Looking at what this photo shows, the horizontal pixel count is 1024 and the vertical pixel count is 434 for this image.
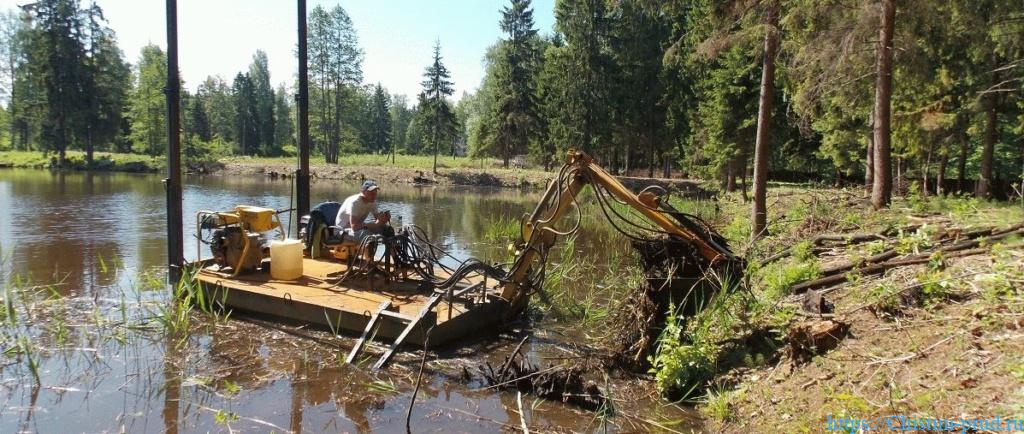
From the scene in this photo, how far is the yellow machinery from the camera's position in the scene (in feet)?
27.6

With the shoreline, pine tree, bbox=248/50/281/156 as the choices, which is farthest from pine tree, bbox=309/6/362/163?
pine tree, bbox=248/50/281/156

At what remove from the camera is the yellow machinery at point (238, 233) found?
8.42 metres

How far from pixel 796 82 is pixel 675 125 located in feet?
78.8

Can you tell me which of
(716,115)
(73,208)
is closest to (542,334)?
(716,115)

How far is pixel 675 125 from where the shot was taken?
36812 mm

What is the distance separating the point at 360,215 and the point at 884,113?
928 cm

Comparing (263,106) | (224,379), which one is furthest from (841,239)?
(263,106)

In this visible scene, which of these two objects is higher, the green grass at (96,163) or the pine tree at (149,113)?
the pine tree at (149,113)

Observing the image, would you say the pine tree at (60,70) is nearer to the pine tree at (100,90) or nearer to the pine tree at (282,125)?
the pine tree at (100,90)

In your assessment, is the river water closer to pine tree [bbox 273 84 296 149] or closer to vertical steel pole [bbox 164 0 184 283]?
vertical steel pole [bbox 164 0 184 283]

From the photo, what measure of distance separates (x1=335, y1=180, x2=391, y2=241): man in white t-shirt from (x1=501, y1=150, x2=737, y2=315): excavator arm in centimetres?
215

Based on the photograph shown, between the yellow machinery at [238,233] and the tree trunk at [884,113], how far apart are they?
32.5ft

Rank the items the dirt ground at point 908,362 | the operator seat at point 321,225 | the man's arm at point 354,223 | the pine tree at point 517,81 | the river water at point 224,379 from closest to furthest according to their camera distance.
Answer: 1. the dirt ground at point 908,362
2. the river water at point 224,379
3. the man's arm at point 354,223
4. the operator seat at point 321,225
5. the pine tree at point 517,81

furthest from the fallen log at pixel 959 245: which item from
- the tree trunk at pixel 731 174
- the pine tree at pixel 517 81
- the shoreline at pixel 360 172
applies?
the pine tree at pixel 517 81
